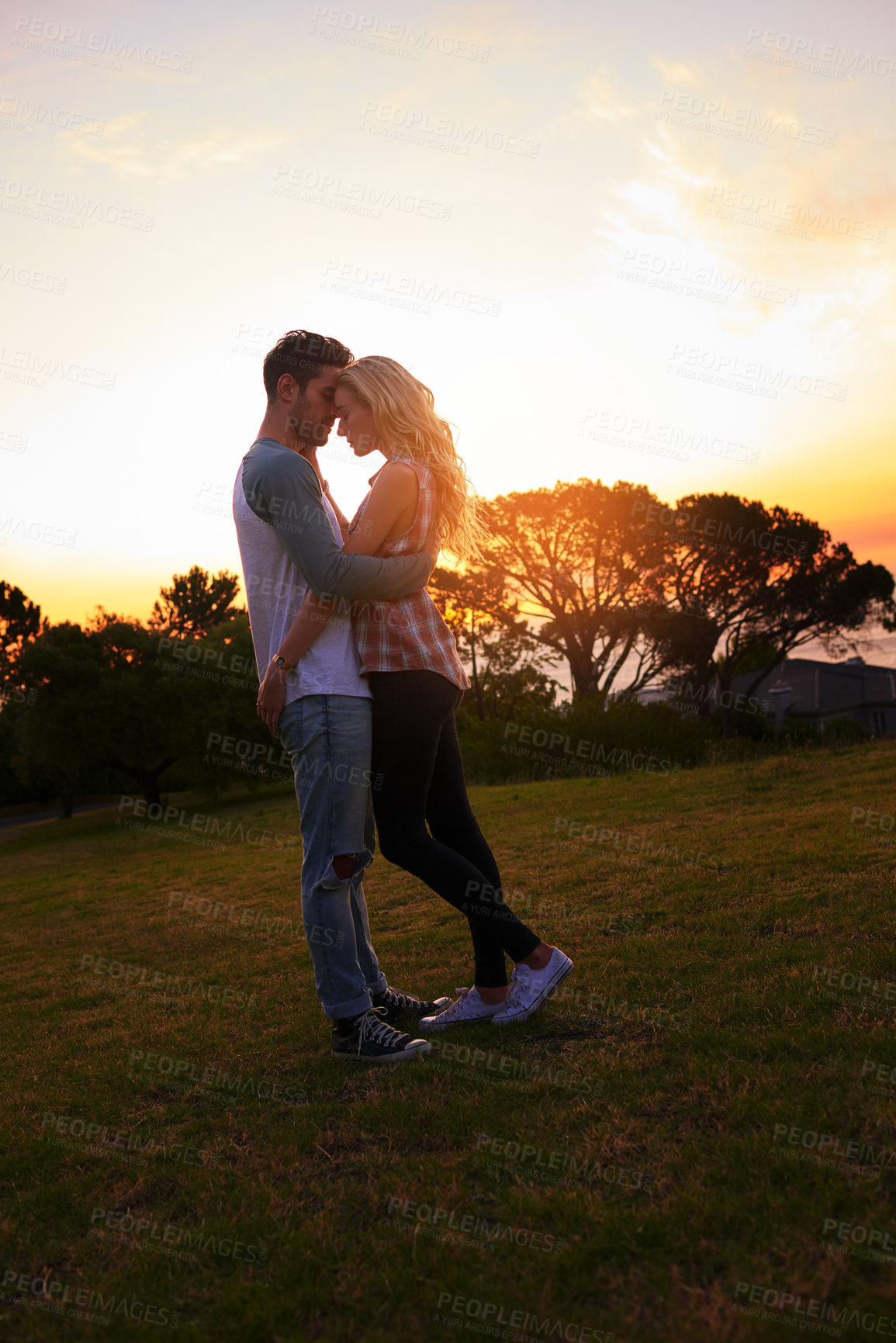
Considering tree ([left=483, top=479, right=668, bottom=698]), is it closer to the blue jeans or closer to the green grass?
the green grass

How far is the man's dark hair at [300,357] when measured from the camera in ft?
9.46

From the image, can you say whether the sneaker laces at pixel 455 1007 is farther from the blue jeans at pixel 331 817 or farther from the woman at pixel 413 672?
the blue jeans at pixel 331 817

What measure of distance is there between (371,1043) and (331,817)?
0.78 m

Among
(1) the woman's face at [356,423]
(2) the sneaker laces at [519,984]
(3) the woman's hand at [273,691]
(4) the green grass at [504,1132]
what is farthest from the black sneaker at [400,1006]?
(1) the woman's face at [356,423]

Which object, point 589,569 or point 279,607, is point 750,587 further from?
point 279,607

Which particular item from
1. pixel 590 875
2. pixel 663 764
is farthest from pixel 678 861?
pixel 663 764

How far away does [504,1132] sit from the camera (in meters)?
2.15

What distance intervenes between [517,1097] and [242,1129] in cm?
81

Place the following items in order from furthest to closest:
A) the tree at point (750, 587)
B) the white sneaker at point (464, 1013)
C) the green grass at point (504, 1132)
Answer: the tree at point (750, 587) → the white sneaker at point (464, 1013) → the green grass at point (504, 1132)

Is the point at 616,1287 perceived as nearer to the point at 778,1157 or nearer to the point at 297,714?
the point at 778,1157

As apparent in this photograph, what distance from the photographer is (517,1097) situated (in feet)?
7.67

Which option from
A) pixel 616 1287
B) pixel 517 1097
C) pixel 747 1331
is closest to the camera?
pixel 747 1331

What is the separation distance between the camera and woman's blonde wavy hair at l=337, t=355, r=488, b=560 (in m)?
2.82

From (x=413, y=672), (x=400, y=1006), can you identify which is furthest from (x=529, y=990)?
(x=413, y=672)
